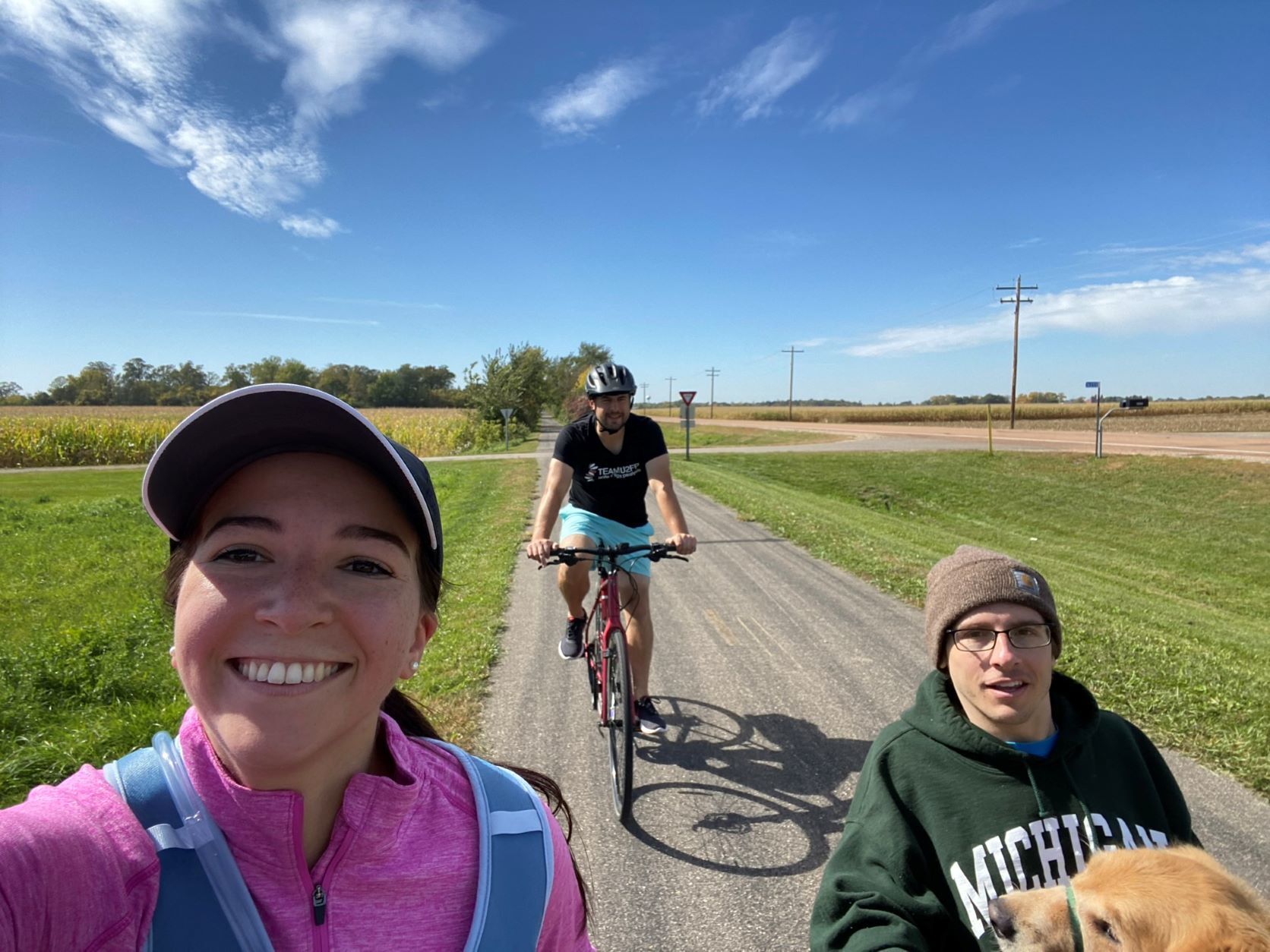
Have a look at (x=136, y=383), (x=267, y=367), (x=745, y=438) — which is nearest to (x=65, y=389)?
(x=136, y=383)

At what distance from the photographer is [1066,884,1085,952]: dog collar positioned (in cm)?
173

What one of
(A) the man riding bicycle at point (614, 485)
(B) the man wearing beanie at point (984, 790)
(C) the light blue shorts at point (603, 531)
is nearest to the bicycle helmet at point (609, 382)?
(A) the man riding bicycle at point (614, 485)

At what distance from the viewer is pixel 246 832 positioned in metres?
1.03

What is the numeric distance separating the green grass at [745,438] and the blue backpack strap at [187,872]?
123ft

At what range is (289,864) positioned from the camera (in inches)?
41.5

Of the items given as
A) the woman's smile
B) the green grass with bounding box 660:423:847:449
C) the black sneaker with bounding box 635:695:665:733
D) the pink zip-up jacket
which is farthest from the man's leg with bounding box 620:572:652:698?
the green grass with bounding box 660:423:847:449

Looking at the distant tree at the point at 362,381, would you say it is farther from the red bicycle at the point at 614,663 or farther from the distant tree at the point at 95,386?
the red bicycle at the point at 614,663

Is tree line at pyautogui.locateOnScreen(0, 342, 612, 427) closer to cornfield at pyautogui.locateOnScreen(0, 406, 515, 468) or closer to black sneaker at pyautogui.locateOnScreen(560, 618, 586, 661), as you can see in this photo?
cornfield at pyautogui.locateOnScreen(0, 406, 515, 468)

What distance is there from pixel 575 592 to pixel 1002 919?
11.7 feet

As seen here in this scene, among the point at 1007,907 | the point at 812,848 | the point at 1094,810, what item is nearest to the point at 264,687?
the point at 1007,907

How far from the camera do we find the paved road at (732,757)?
10.0 feet

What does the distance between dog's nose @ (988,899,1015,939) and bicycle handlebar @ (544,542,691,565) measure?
8.55 feet

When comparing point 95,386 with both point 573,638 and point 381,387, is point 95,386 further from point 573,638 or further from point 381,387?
point 573,638

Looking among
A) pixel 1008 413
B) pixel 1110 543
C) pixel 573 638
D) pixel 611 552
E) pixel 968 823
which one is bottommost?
pixel 1110 543
